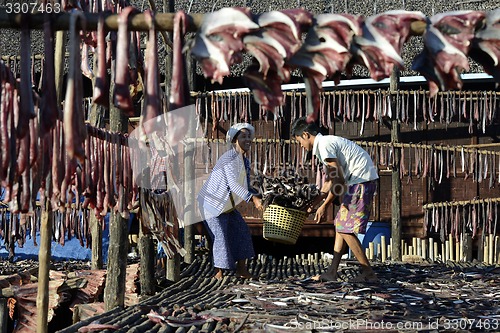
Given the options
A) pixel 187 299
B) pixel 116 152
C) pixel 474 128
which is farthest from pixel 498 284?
pixel 474 128

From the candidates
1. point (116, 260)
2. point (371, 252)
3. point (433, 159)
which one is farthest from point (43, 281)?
point (433, 159)

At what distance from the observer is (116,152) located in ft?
21.3

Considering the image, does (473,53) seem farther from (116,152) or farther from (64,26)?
(116,152)

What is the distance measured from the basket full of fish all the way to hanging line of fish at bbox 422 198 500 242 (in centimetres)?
398

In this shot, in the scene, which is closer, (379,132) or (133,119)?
(133,119)

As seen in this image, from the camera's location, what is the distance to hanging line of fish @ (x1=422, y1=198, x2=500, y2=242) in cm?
1216

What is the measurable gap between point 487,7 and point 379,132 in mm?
3472

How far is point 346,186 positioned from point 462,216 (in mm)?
5666

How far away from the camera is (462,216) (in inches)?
511

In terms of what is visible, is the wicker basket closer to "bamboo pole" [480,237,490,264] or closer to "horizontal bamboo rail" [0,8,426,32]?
"bamboo pole" [480,237,490,264]

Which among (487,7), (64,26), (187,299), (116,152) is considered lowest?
(187,299)

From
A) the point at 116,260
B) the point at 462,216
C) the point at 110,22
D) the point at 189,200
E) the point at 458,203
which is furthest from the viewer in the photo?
the point at 462,216

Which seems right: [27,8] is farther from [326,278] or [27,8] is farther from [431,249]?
[431,249]

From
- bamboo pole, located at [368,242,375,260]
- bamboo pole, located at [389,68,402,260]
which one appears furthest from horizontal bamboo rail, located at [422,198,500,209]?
bamboo pole, located at [368,242,375,260]
